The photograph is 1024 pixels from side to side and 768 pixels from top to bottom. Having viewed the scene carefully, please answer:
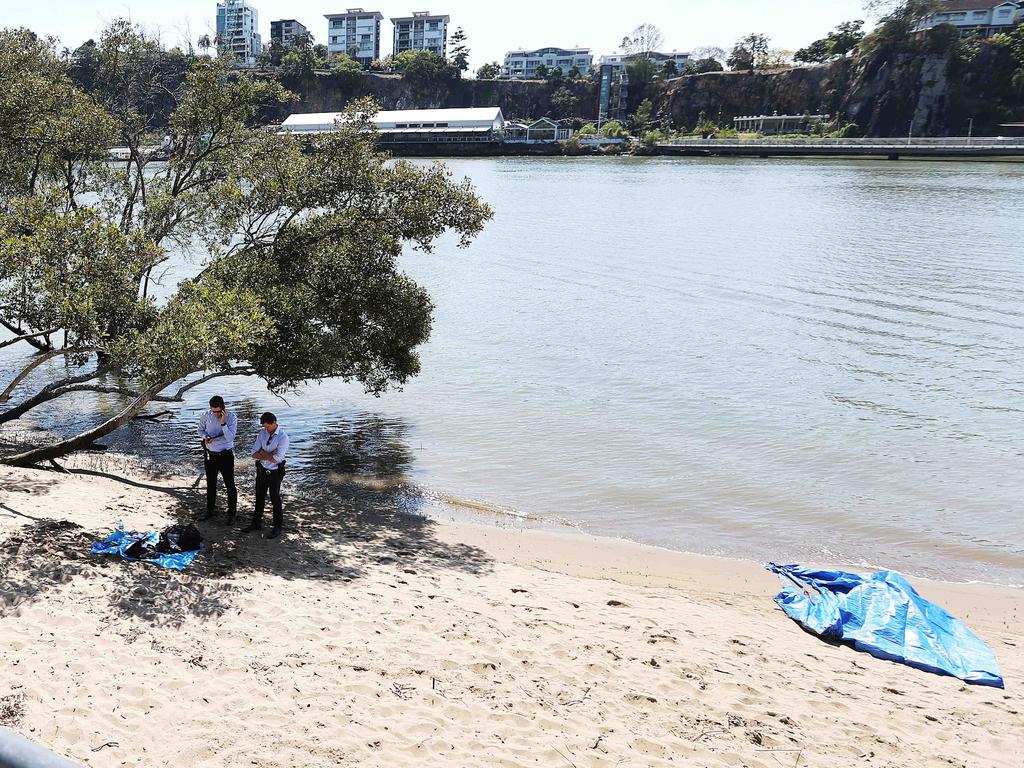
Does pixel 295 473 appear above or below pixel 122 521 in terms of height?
below

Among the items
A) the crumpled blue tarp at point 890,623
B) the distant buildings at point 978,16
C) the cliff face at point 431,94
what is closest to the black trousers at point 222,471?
the crumpled blue tarp at point 890,623

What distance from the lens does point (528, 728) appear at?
6836mm

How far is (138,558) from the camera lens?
9.41 meters

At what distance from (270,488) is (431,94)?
656 feet

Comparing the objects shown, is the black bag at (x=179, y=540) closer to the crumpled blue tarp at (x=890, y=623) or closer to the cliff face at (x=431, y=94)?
the crumpled blue tarp at (x=890, y=623)

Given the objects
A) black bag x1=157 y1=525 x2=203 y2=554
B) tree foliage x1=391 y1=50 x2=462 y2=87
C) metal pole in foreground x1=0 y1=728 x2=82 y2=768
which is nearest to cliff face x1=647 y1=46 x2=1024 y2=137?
tree foliage x1=391 y1=50 x2=462 y2=87

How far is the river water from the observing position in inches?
586

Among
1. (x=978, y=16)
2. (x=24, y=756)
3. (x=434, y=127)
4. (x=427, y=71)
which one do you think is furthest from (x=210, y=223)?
(x=427, y=71)

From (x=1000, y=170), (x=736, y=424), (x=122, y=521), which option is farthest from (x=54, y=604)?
(x=1000, y=170)

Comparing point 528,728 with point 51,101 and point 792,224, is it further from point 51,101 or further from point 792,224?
point 792,224

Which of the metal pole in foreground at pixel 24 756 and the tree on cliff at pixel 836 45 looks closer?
the metal pole in foreground at pixel 24 756

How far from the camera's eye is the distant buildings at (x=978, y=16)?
152 meters

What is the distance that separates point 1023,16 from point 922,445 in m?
168

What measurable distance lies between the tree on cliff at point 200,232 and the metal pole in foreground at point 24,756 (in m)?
9.36
